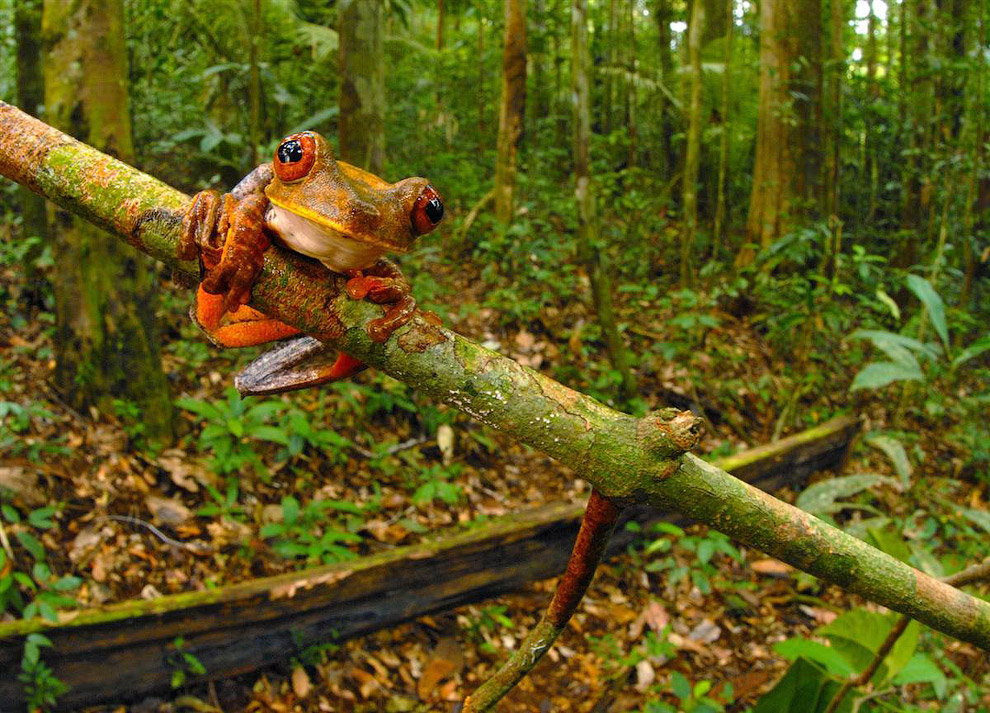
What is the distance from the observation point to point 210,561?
359cm

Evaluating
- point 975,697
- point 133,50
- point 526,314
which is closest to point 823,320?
point 526,314

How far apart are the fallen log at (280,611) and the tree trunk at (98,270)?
1.30 m

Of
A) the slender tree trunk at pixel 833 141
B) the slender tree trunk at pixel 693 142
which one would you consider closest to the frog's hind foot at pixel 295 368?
the slender tree trunk at pixel 693 142

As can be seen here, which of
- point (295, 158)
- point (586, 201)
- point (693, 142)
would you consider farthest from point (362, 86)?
point (295, 158)

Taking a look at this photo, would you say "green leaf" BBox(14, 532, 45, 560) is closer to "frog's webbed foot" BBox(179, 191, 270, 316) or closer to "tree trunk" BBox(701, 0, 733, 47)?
"frog's webbed foot" BBox(179, 191, 270, 316)

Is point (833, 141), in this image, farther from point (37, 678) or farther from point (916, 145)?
point (37, 678)

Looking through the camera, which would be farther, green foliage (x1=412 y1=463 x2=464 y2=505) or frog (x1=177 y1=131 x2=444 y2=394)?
green foliage (x1=412 y1=463 x2=464 y2=505)

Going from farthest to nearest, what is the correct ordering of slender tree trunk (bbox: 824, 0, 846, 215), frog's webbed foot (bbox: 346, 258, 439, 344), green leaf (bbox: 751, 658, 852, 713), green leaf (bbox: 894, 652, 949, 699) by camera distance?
1. slender tree trunk (bbox: 824, 0, 846, 215)
2. green leaf (bbox: 894, 652, 949, 699)
3. green leaf (bbox: 751, 658, 852, 713)
4. frog's webbed foot (bbox: 346, 258, 439, 344)

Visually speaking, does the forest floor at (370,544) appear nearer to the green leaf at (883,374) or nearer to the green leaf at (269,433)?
the green leaf at (269,433)

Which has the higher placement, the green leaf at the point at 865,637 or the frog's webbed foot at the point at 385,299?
the frog's webbed foot at the point at 385,299

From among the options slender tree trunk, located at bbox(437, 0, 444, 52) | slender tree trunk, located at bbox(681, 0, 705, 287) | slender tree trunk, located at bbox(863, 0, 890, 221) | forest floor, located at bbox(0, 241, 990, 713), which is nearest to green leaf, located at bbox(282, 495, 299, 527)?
forest floor, located at bbox(0, 241, 990, 713)

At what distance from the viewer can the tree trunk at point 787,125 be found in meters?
7.14

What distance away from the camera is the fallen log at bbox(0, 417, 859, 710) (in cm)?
294

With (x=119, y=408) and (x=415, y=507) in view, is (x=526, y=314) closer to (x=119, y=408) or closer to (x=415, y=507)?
(x=415, y=507)
